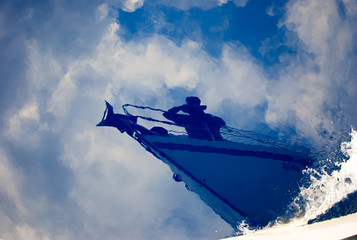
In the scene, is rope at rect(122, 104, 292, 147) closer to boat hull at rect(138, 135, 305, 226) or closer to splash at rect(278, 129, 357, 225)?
boat hull at rect(138, 135, 305, 226)

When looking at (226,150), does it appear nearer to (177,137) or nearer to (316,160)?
(177,137)

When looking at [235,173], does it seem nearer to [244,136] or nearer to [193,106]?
[244,136]

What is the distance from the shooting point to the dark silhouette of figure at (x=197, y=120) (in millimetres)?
5293

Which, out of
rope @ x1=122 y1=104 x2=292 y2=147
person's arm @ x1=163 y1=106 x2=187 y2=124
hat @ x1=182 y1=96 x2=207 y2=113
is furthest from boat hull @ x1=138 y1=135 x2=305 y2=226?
hat @ x1=182 y1=96 x2=207 y2=113

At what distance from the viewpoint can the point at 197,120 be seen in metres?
5.52

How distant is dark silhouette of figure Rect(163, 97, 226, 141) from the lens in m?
5.29

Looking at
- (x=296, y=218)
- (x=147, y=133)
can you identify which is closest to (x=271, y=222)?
(x=296, y=218)

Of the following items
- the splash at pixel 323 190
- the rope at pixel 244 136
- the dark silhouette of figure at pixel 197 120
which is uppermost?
the dark silhouette of figure at pixel 197 120

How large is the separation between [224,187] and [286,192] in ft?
→ 6.97

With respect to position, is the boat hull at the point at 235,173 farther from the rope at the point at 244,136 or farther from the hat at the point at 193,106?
the hat at the point at 193,106

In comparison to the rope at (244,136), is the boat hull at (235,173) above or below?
below

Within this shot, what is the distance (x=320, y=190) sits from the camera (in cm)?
528

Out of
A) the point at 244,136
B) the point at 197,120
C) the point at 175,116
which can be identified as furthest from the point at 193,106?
the point at 244,136

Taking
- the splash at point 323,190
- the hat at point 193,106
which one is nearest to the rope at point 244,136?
the hat at point 193,106
